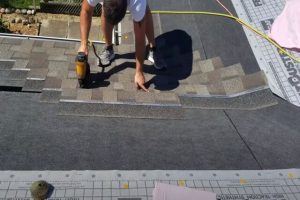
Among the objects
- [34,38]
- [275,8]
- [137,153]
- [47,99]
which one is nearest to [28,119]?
[47,99]

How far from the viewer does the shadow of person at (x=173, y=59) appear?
5488 mm

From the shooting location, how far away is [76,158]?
367 cm

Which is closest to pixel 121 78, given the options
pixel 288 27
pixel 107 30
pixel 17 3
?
pixel 107 30

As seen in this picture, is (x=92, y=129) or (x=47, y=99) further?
(x=47, y=99)

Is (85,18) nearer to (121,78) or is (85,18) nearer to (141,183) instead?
(121,78)

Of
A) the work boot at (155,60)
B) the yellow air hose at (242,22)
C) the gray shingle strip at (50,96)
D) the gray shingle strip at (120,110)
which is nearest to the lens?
the gray shingle strip at (120,110)

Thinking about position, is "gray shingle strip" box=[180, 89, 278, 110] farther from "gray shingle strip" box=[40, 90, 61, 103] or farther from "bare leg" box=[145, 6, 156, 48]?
"gray shingle strip" box=[40, 90, 61, 103]

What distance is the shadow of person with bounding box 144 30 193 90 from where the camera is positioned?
216 inches

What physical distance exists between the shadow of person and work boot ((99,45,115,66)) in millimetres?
605

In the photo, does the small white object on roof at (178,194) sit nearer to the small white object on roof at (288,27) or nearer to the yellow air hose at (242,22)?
the yellow air hose at (242,22)

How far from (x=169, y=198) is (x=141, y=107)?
160 cm

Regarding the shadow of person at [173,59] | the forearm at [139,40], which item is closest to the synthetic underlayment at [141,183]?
the forearm at [139,40]

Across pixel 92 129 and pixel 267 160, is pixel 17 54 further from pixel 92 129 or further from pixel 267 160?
pixel 267 160

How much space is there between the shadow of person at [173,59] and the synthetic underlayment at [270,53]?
1.07 m
